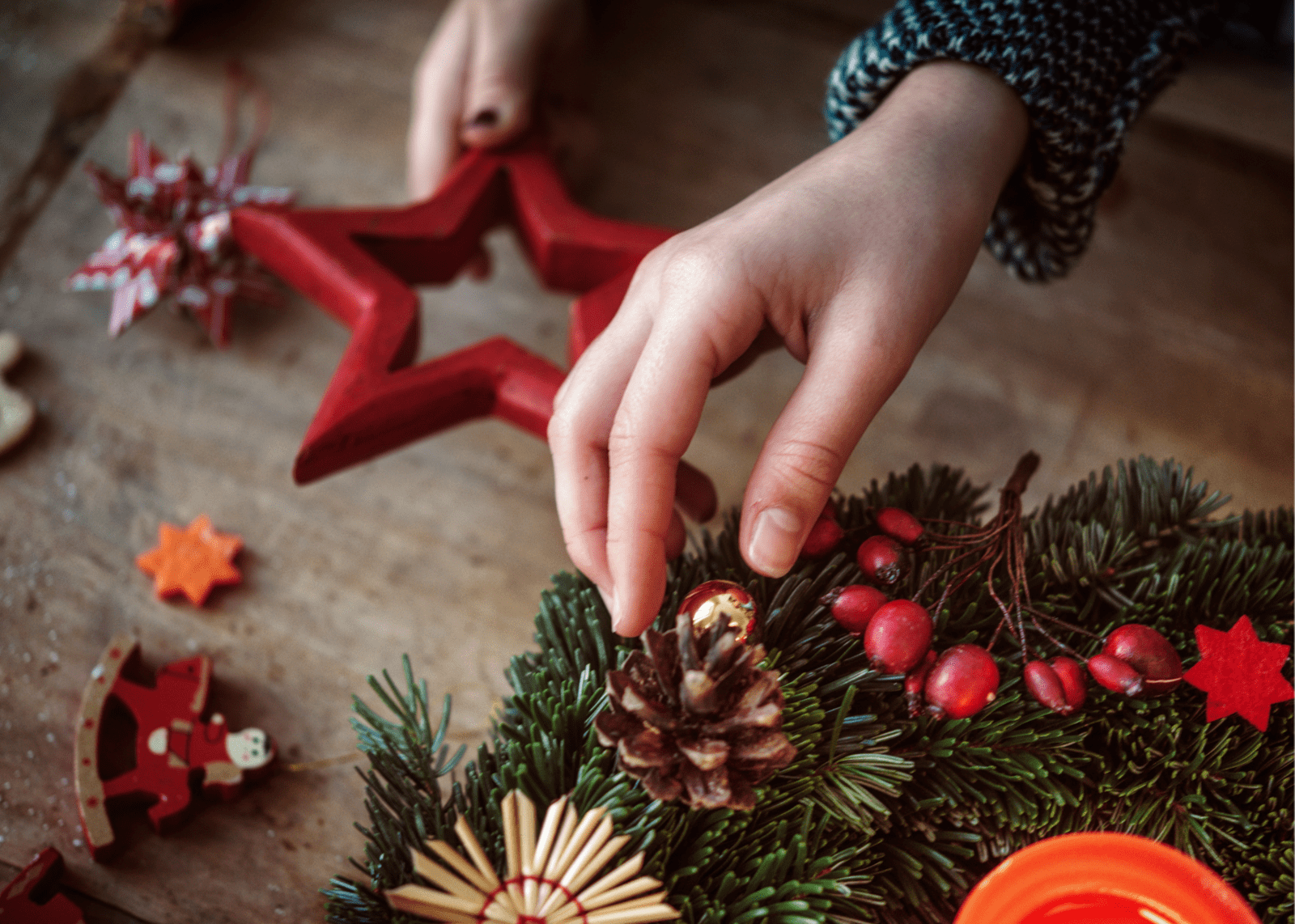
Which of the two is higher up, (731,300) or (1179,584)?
(731,300)

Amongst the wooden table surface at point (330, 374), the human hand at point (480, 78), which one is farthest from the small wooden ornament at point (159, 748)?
the human hand at point (480, 78)

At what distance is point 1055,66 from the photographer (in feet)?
1.87

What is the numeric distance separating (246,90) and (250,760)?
72 centimetres

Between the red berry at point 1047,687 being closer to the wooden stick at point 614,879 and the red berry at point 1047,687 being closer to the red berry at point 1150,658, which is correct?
the red berry at point 1150,658

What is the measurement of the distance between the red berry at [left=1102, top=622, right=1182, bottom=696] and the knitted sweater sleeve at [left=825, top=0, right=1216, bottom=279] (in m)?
0.35

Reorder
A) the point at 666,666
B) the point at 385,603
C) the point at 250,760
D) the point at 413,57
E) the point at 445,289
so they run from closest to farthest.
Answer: the point at 666,666
the point at 250,760
the point at 385,603
the point at 445,289
the point at 413,57

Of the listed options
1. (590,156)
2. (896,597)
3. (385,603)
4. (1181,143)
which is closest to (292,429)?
(385,603)

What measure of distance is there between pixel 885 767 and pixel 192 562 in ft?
1.78

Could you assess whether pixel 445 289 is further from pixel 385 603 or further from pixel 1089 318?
pixel 1089 318

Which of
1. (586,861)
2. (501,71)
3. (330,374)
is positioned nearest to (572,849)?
(586,861)

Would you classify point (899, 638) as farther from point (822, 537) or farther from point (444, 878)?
point (444, 878)

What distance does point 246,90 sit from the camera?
0.92 meters

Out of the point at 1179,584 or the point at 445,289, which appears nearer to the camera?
the point at 1179,584

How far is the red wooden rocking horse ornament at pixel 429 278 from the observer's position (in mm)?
599
